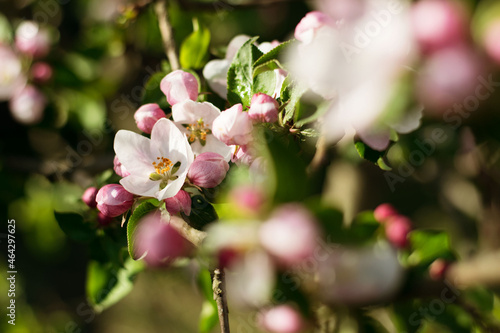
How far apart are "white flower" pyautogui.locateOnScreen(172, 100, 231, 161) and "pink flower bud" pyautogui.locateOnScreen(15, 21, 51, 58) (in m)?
0.75

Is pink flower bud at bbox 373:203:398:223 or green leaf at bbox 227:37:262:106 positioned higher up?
green leaf at bbox 227:37:262:106

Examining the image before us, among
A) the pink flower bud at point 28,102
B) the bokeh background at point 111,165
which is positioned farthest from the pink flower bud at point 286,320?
the pink flower bud at point 28,102

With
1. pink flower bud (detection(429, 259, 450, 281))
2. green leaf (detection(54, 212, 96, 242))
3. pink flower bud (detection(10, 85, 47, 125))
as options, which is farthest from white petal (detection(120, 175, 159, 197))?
pink flower bud (detection(10, 85, 47, 125))

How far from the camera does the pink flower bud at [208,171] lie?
2.09 ft

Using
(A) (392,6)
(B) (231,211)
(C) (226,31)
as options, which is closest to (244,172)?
(B) (231,211)

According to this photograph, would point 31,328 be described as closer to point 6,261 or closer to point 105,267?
point 6,261

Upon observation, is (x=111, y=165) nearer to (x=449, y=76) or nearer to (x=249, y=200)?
(x=249, y=200)

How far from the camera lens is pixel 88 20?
1.84m

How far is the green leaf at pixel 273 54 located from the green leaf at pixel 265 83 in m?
0.02

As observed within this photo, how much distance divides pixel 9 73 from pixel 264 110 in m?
0.95

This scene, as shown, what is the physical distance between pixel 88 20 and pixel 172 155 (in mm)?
1366

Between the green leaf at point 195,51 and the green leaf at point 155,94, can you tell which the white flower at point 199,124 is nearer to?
the green leaf at point 155,94

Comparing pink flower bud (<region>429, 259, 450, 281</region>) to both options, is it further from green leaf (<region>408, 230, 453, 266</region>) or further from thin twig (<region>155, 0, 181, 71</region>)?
thin twig (<region>155, 0, 181, 71</region>)

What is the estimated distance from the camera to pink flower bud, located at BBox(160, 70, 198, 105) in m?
0.72
